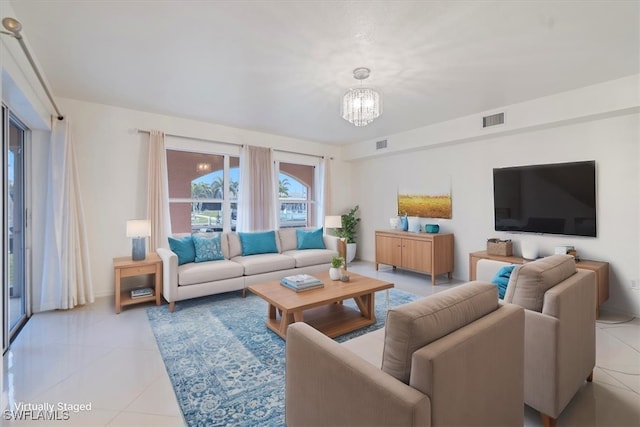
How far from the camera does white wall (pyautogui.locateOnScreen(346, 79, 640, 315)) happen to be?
11.0ft

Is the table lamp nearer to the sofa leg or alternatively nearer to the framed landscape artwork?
the sofa leg

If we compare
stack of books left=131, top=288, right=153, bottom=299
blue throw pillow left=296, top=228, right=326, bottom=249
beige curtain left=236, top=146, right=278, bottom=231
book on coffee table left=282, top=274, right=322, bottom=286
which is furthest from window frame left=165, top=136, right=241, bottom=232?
book on coffee table left=282, top=274, right=322, bottom=286

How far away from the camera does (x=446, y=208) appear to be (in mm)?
5055

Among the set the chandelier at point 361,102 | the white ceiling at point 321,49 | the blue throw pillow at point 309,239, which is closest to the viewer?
the white ceiling at point 321,49

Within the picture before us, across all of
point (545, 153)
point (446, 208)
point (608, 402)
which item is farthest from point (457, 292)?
point (446, 208)

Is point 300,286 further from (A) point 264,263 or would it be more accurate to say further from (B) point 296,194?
(B) point 296,194

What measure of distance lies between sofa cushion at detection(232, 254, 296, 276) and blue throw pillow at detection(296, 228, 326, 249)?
1.93 ft

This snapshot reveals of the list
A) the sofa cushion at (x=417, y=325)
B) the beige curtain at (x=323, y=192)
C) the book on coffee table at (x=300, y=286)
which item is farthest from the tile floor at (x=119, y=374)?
the beige curtain at (x=323, y=192)

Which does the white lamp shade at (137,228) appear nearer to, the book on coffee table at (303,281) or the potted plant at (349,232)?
the book on coffee table at (303,281)

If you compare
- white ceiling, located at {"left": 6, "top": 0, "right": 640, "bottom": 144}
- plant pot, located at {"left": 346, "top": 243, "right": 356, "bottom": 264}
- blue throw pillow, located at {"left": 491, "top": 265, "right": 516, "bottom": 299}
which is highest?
white ceiling, located at {"left": 6, "top": 0, "right": 640, "bottom": 144}

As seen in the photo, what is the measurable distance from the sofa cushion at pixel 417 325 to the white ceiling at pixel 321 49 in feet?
6.31

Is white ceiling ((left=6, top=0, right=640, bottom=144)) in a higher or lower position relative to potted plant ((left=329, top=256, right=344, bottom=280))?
higher

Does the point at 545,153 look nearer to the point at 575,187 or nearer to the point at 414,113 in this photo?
the point at 575,187

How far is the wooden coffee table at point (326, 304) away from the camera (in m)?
2.70
